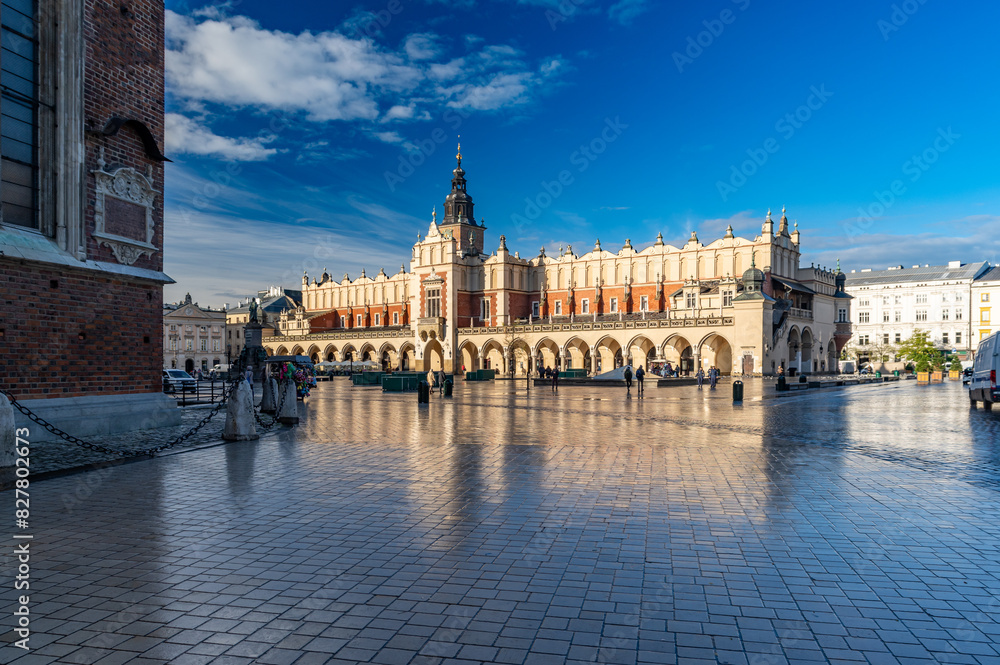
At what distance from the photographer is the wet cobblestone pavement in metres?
4.00

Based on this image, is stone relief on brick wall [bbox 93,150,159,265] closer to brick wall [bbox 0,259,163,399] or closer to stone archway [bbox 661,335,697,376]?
brick wall [bbox 0,259,163,399]

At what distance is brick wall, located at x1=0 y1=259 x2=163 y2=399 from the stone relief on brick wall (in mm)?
745

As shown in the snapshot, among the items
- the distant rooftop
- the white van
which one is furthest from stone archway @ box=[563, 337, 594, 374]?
the distant rooftop

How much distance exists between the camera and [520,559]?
5.54 meters

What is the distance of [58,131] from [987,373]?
2480cm

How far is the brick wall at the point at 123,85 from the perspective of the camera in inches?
532

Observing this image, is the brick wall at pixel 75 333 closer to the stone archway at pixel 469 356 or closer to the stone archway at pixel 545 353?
the stone archway at pixel 545 353

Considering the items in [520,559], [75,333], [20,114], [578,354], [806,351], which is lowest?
[520,559]

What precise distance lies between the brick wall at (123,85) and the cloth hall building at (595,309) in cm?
3940

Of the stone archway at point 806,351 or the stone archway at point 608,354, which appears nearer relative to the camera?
the stone archway at point 806,351

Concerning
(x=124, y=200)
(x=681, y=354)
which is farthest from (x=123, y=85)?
(x=681, y=354)

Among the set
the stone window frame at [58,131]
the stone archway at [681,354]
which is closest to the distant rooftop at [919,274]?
the stone archway at [681,354]

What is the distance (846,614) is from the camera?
439cm

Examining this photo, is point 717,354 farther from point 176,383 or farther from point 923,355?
point 176,383
